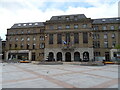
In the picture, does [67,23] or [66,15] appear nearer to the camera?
[67,23]

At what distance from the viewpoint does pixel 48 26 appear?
38.4 meters

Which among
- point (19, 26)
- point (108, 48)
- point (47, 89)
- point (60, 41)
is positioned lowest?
point (47, 89)

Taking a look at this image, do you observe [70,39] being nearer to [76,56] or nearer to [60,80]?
[76,56]

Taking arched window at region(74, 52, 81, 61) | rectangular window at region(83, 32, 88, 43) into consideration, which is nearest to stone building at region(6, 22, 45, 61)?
arched window at region(74, 52, 81, 61)

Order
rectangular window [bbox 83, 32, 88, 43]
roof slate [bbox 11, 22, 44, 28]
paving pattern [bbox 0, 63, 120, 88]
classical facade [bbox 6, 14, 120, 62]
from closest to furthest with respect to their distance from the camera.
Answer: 1. paving pattern [bbox 0, 63, 120, 88]
2. rectangular window [bbox 83, 32, 88, 43]
3. classical facade [bbox 6, 14, 120, 62]
4. roof slate [bbox 11, 22, 44, 28]

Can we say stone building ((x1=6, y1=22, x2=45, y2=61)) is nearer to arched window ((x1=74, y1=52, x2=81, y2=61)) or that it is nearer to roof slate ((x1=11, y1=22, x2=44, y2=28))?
roof slate ((x1=11, y1=22, x2=44, y2=28))

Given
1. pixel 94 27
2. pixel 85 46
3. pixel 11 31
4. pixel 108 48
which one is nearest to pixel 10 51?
pixel 11 31

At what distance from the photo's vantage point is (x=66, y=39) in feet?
122

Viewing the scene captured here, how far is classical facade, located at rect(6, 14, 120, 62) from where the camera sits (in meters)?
35.9

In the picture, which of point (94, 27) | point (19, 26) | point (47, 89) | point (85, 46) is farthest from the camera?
point (19, 26)

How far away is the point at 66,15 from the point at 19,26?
22.6 meters

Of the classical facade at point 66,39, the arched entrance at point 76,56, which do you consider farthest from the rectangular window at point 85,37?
the arched entrance at point 76,56

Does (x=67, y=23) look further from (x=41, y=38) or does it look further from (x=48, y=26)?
(x=41, y=38)

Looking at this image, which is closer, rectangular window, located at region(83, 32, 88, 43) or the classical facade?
rectangular window, located at region(83, 32, 88, 43)
